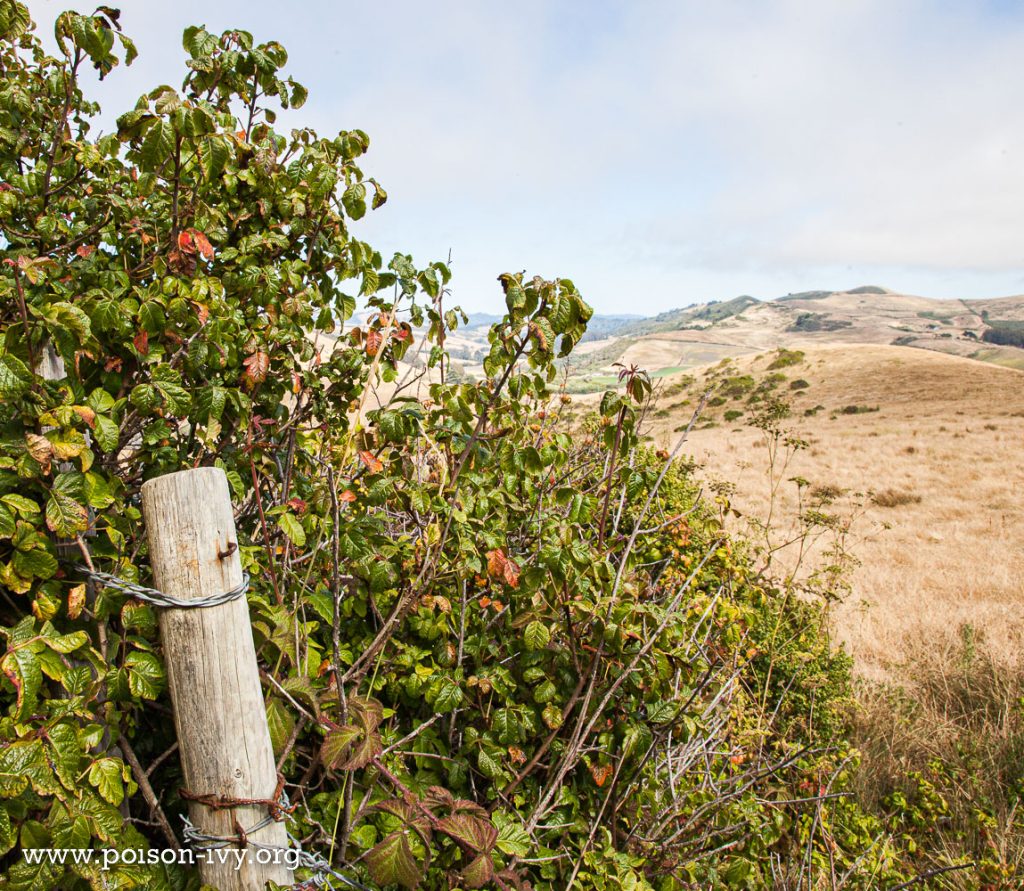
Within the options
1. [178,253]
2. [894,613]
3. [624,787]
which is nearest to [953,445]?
[894,613]

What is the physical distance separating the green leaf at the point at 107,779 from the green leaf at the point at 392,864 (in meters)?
0.66

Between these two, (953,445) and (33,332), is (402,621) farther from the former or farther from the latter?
(953,445)

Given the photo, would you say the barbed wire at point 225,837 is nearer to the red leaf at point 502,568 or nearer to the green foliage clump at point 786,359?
the red leaf at point 502,568

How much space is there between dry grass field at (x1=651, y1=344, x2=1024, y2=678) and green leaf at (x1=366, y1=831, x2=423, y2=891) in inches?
152

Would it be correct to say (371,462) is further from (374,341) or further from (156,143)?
(156,143)

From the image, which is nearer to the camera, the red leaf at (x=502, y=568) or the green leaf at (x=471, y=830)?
the green leaf at (x=471, y=830)

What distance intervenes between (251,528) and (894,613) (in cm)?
722

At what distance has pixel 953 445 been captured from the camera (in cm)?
2036

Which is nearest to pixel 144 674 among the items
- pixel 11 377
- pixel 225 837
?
pixel 225 837

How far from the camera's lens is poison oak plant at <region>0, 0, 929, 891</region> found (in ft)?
5.03

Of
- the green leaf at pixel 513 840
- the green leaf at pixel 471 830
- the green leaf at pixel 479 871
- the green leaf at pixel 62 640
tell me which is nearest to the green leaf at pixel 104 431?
the green leaf at pixel 62 640

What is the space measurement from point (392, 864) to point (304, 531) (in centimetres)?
111

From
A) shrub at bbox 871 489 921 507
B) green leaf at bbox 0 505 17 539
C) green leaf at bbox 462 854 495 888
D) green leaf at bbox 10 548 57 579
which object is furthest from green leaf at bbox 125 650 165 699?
shrub at bbox 871 489 921 507

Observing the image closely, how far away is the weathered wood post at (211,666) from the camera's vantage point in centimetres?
153
